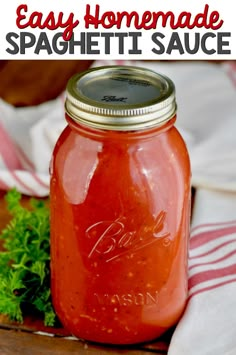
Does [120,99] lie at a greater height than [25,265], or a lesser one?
greater

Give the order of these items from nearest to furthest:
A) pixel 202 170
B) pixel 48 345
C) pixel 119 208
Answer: pixel 119 208 < pixel 48 345 < pixel 202 170

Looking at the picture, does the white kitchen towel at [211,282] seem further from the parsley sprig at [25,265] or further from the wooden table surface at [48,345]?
the parsley sprig at [25,265]

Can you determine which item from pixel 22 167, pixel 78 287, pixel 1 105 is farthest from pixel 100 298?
pixel 1 105

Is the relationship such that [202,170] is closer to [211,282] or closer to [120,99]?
[211,282]

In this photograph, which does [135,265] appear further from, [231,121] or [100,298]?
[231,121]

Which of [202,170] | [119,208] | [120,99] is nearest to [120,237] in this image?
[119,208]
